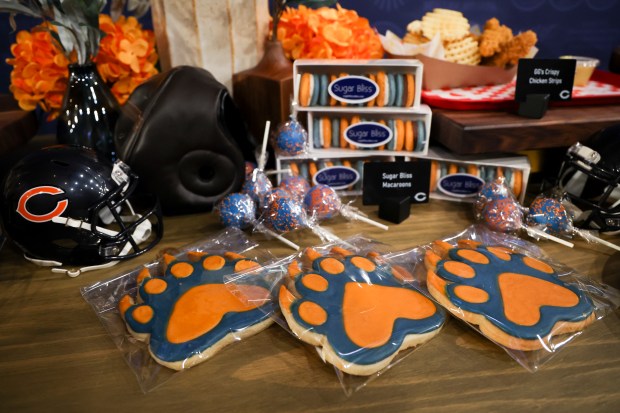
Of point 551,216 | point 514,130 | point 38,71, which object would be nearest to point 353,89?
point 514,130

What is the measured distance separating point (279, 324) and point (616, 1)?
221 centimetres

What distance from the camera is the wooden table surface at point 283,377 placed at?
69 centimetres

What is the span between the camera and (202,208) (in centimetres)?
128

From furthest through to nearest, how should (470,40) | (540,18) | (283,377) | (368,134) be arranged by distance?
(540,18) < (470,40) < (368,134) < (283,377)

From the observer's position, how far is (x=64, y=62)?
1336 millimetres

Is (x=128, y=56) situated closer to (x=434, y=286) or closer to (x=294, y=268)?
(x=294, y=268)

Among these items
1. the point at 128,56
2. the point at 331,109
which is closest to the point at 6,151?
the point at 128,56

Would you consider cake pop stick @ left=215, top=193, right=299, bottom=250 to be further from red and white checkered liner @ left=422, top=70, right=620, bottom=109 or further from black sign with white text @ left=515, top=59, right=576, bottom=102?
black sign with white text @ left=515, top=59, right=576, bottom=102

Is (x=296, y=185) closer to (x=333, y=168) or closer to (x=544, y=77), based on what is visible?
(x=333, y=168)

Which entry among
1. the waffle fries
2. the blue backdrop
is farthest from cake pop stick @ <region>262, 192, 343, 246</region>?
the blue backdrop

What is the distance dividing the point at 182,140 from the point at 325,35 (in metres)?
0.59

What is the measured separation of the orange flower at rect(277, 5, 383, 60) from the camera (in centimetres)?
140

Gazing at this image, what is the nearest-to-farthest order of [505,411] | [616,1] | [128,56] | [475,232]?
[505,411], [475,232], [128,56], [616,1]

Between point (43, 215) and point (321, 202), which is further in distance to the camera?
point (321, 202)
